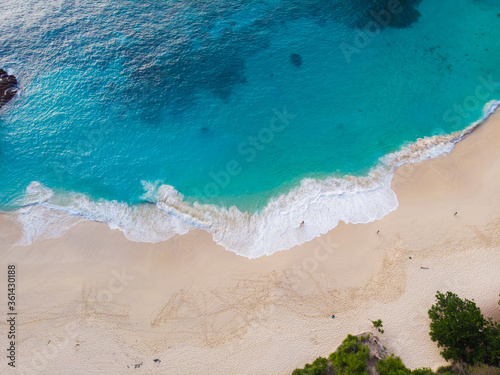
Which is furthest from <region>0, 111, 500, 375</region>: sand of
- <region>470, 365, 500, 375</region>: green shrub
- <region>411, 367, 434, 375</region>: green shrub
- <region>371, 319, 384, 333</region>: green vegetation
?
<region>470, 365, 500, 375</region>: green shrub

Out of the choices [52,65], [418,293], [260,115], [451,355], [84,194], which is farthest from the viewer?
[52,65]

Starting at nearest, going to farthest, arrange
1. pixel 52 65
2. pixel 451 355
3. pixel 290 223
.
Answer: pixel 451 355, pixel 290 223, pixel 52 65

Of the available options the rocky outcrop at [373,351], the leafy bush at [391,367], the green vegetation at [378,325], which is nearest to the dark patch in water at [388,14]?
the green vegetation at [378,325]

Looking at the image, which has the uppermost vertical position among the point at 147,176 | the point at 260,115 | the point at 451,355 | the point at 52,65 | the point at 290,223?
the point at 52,65

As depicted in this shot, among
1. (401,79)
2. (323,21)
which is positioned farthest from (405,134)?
(323,21)

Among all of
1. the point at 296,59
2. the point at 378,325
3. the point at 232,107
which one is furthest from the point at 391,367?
the point at 296,59

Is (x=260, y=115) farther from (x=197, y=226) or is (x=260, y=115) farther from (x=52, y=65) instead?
(x=52, y=65)
